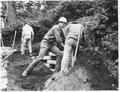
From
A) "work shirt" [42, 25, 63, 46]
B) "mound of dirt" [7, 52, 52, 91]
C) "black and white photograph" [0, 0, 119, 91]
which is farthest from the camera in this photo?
"work shirt" [42, 25, 63, 46]

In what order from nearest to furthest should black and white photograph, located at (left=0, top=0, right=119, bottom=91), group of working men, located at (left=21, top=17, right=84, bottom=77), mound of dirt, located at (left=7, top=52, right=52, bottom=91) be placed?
black and white photograph, located at (left=0, top=0, right=119, bottom=91), mound of dirt, located at (left=7, top=52, right=52, bottom=91), group of working men, located at (left=21, top=17, right=84, bottom=77)

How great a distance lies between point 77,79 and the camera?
7117mm

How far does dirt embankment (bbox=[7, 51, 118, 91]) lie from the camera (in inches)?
262

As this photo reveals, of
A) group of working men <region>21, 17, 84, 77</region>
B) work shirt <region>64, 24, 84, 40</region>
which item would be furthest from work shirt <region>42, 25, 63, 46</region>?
work shirt <region>64, 24, 84, 40</region>

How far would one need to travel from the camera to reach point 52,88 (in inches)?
271

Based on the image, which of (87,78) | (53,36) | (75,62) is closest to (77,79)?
(87,78)

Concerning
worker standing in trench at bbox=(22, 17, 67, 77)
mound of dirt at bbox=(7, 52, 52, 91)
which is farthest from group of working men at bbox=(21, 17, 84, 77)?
mound of dirt at bbox=(7, 52, 52, 91)

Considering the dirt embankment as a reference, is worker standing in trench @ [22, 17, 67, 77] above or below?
above

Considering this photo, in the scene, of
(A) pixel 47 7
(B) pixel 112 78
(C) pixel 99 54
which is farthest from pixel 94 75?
(A) pixel 47 7

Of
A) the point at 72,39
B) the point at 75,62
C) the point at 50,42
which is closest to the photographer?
the point at 72,39

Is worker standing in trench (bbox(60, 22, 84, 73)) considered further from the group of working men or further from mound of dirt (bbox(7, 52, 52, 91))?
mound of dirt (bbox(7, 52, 52, 91))

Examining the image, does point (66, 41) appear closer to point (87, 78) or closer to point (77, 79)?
point (77, 79)

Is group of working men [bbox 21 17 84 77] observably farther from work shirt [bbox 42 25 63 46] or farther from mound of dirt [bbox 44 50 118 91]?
mound of dirt [bbox 44 50 118 91]

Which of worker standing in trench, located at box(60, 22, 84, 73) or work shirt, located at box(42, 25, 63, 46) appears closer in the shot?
worker standing in trench, located at box(60, 22, 84, 73)
